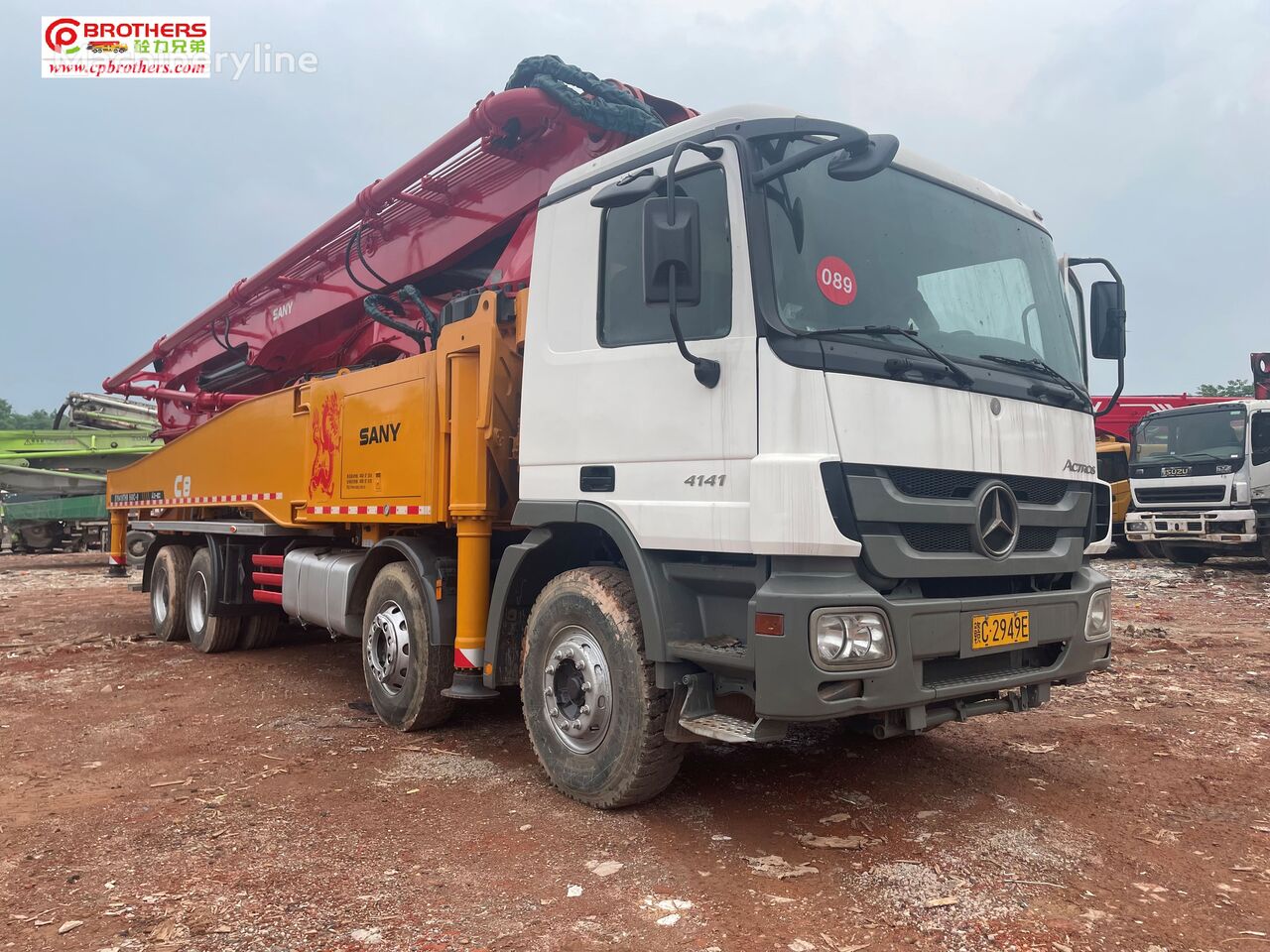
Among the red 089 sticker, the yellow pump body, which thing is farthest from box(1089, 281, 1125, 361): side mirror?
the yellow pump body

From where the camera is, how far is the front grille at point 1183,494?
→ 1422cm

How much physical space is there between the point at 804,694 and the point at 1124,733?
311cm

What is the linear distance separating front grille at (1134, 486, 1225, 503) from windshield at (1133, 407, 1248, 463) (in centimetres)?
49

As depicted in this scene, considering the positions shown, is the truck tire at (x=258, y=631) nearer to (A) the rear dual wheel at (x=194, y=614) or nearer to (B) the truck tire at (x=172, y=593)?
(A) the rear dual wheel at (x=194, y=614)

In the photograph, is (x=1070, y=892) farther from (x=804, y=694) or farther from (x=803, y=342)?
(x=803, y=342)

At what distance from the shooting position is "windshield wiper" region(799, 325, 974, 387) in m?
3.49

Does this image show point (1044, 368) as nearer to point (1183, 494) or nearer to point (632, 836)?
point (632, 836)

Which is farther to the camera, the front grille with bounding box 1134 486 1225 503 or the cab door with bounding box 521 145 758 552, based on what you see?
the front grille with bounding box 1134 486 1225 503

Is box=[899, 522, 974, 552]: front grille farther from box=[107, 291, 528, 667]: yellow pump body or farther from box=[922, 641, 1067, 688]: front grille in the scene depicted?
box=[107, 291, 528, 667]: yellow pump body

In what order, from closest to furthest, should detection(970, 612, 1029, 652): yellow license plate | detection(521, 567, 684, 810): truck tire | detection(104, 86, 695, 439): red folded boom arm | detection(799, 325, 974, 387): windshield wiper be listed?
detection(799, 325, 974, 387): windshield wiper → detection(970, 612, 1029, 652): yellow license plate → detection(521, 567, 684, 810): truck tire → detection(104, 86, 695, 439): red folded boom arm

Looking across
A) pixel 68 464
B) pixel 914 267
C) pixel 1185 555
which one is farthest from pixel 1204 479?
pixel 68 464

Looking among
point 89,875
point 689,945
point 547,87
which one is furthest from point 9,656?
point 689,945

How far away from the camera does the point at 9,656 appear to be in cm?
838

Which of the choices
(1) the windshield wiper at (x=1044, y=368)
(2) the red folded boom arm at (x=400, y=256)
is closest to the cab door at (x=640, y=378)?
(2) the red folded boom arm at (x=400, y=256)
